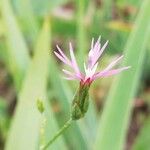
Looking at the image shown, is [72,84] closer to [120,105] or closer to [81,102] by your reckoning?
[120,105]

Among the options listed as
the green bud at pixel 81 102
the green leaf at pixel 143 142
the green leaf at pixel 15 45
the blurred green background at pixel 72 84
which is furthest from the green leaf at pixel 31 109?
the green leaf at pixel 143 142

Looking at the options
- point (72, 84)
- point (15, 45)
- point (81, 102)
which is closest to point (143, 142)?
point (72, 84)

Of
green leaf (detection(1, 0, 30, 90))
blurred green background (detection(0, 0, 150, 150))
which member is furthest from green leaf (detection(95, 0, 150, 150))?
green leaf (detection(1, 0, 30, 90))

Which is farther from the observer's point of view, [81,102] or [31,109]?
[31,109]

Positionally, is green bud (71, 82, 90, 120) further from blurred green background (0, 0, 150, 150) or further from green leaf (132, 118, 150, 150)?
green leaf (132, 118, 150, 150)

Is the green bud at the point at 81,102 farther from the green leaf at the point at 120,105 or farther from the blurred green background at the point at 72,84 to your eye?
the green leaf at the point at 120,105
